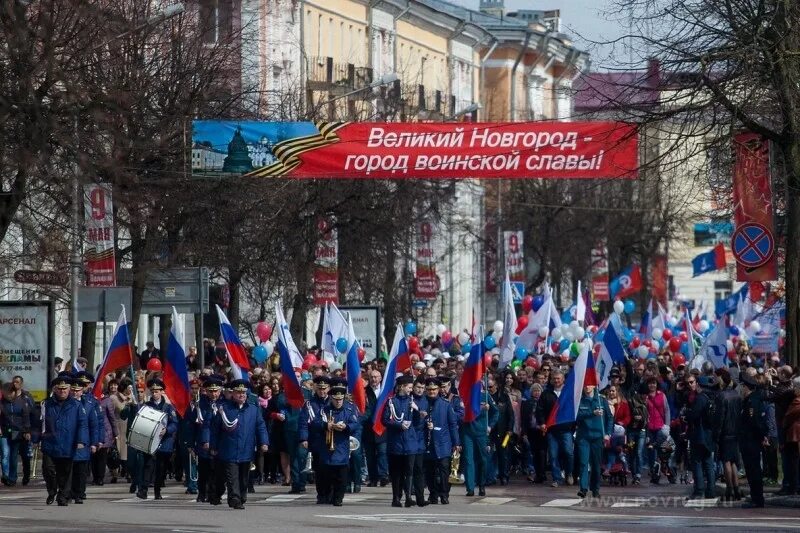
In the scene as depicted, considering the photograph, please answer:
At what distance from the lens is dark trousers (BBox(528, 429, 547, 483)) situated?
28.1 metres

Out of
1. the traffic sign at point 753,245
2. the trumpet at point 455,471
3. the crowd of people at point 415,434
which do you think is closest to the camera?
the crowd of people at point 415,434

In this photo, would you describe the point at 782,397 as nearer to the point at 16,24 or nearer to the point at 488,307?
the point at 16,24

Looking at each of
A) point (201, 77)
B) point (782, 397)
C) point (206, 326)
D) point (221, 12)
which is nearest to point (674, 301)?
point (206, 326)

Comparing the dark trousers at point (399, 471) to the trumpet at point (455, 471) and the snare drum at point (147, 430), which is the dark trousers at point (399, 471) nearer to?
the snare drum at point (147, 430)

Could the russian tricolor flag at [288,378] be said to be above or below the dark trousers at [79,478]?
above

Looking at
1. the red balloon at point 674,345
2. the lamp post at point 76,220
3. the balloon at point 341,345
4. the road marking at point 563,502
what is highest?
the lamp post at point 76,220

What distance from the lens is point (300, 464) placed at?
25.8 m

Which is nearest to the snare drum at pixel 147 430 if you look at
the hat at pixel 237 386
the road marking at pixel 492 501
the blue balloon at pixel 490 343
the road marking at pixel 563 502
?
the hat at pixel 237 386

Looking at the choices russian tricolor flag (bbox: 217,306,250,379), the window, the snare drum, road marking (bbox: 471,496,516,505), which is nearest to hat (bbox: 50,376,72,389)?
the snare drum

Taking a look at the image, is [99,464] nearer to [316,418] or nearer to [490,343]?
[316,418]

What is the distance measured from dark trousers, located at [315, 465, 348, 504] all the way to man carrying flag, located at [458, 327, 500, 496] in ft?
7.97

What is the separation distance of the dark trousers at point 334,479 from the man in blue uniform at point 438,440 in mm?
1005

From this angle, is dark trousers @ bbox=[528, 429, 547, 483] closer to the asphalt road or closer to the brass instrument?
the brass instrument

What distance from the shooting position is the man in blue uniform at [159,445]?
24.8 m
